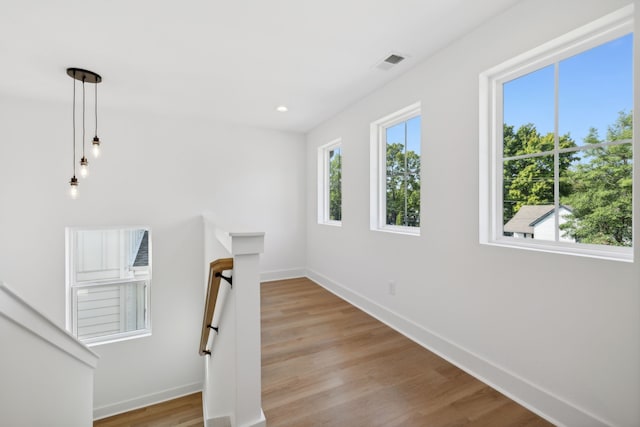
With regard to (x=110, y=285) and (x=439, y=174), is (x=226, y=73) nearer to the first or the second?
(x=439, y=174)

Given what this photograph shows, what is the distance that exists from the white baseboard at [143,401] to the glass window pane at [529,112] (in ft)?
14.7

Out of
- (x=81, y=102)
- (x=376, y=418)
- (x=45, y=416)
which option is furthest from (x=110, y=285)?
(x=376, y=418)

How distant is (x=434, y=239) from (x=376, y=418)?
1362mm

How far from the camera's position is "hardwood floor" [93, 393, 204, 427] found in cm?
294

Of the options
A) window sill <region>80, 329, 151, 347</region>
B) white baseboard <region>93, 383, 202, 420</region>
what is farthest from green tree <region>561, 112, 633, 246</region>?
window sill <region>80, 329, 151, 347</region>

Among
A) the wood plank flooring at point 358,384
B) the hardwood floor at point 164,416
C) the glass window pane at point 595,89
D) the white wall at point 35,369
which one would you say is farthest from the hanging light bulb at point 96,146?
the glass window pane at point 595,89

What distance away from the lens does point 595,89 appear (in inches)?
59.9

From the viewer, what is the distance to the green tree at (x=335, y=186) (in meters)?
4.15

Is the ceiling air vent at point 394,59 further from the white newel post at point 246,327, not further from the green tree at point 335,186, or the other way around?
the white newel post at point 246,327

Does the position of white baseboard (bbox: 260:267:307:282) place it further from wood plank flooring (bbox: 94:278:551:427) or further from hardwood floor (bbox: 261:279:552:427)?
hardwood floor (bbox: 261:279:552:427)

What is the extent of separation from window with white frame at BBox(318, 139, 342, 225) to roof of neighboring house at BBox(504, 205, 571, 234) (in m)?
2.51

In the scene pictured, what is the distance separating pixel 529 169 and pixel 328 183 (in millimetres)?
2947

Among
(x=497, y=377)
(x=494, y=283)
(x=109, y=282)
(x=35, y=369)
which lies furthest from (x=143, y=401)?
(x=494, y=283)

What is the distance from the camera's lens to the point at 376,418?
161 centimetres
